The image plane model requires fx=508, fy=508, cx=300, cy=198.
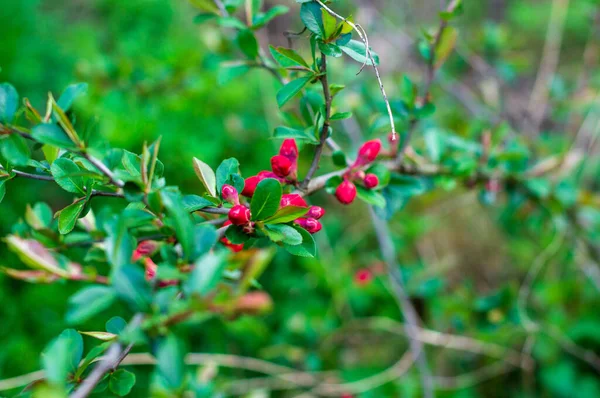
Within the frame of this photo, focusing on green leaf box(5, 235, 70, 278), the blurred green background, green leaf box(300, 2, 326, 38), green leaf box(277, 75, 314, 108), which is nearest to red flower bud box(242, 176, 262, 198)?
green leaf box(277, 75, 314, 108)

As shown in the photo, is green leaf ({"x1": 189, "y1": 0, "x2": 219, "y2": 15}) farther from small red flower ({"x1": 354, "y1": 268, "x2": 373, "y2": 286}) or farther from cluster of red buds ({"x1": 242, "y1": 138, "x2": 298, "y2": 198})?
small red flower ({"x1": 354, "y1": 268, "x2": 373, "y2": 286})

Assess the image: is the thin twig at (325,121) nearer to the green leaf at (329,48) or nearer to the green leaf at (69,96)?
the green leaf at (329,48)

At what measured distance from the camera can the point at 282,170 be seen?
71 centimetres

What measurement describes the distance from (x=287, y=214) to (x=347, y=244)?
146cm

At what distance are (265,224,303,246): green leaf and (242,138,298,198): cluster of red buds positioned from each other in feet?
0.25

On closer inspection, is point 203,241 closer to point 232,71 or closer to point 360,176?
point 360,176

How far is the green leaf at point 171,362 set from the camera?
44cm

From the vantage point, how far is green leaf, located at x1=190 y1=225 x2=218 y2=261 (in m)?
0.53

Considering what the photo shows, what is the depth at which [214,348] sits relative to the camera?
70.1 inches

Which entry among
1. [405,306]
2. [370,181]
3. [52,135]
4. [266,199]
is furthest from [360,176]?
[405,306]

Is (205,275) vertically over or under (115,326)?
over

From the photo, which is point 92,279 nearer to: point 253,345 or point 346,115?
point 346,115

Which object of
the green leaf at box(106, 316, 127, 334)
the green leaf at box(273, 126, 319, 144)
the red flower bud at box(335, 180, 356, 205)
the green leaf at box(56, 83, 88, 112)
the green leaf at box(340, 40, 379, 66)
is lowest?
the green leaf at box(106, 316, 127, 334)

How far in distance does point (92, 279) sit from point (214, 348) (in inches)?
36.3
